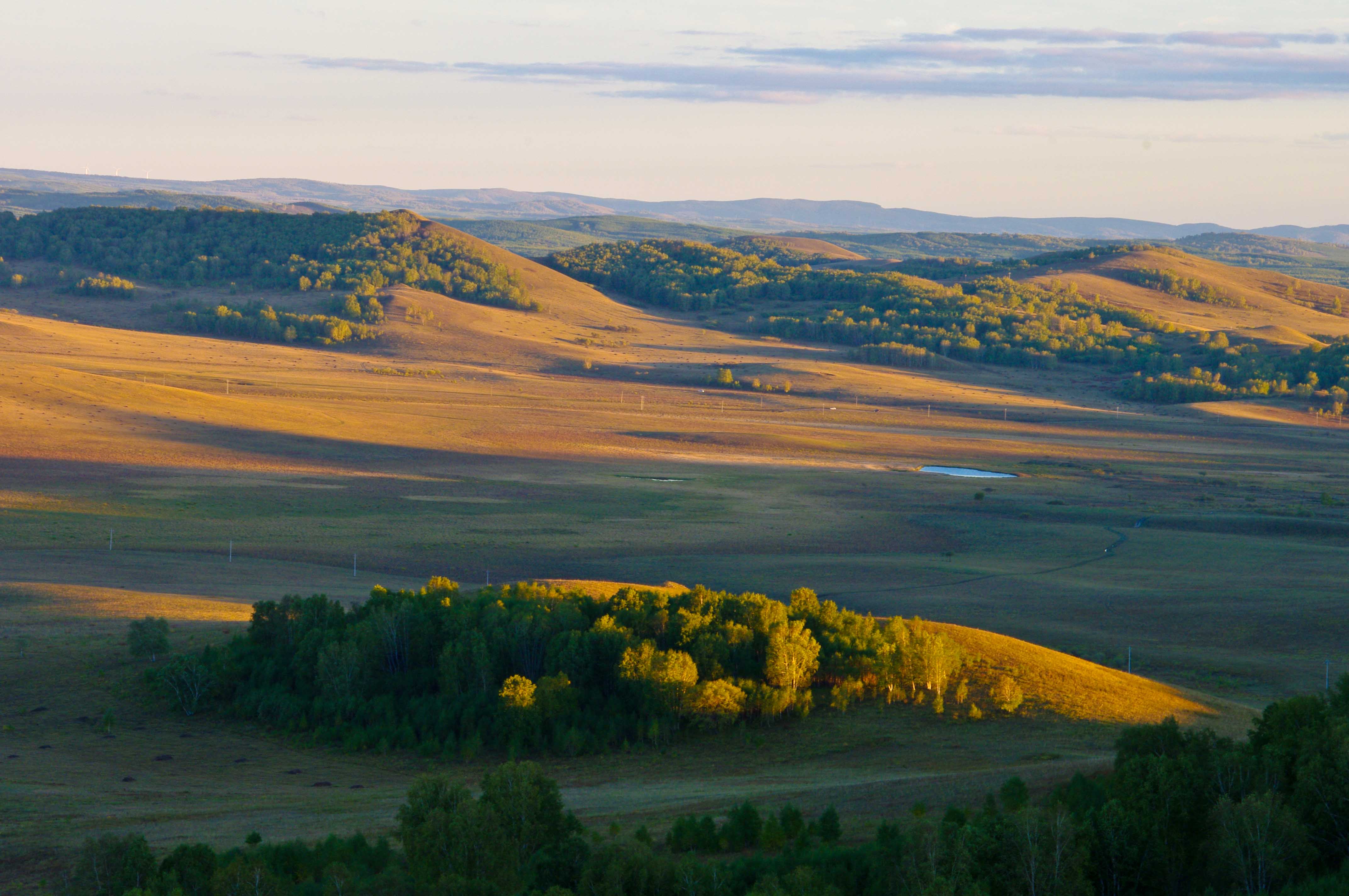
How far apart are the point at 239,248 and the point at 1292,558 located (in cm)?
14160

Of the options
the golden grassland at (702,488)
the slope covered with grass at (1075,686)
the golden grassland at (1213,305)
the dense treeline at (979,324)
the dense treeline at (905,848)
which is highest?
the golden grassland at (1213,305)

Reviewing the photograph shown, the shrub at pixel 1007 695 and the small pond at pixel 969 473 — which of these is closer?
the shrub at pixel 1007 695

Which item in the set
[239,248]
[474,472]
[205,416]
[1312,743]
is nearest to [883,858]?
[1312,743]

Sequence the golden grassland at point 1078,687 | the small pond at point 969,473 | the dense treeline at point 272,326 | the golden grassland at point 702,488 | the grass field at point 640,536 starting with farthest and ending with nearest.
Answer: the dense treeline at point 272,326 < the small pond at point 969,473 < the golden grassland at point 702,488 < the golden grassland at point 1078,687 < the grass field at point 640,536

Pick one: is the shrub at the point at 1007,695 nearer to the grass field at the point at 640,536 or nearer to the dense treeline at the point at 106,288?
the grass field at the point at 640,536

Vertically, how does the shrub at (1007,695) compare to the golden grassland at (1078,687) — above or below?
below

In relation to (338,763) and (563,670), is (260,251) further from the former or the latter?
(338,763)

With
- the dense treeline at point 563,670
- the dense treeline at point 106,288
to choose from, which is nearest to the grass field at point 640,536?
the dense treeline at point 563,670

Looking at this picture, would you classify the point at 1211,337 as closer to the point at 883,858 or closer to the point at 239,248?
the point at 239,248

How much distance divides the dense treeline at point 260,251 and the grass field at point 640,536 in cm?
3857

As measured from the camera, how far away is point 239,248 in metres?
162

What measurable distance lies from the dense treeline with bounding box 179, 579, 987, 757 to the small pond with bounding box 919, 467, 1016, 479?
41.8 metres

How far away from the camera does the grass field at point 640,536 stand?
24.8 m

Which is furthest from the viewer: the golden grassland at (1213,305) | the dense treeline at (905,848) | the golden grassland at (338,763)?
the golden grassland at (1213,305)
